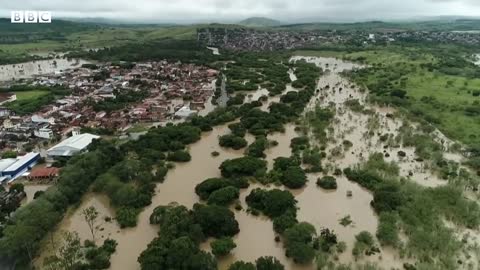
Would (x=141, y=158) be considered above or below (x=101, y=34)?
below

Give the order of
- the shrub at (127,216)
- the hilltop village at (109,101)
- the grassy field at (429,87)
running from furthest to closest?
the hilltop village at (109,101), the grassy field at (429,87), the shrub at (127,216)

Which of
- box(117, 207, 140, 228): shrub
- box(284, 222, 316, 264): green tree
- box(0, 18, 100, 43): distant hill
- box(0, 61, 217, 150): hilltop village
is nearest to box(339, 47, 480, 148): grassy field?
box(284, 222, 316, 264): green tree

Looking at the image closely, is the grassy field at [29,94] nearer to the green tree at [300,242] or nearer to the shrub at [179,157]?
the shrub at [179,157]

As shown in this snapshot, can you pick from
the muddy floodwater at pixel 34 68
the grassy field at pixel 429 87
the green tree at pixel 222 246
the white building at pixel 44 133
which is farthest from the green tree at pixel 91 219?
the muddy floodwater at pixel 34 68

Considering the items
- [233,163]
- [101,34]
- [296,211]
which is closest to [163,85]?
[233,163]

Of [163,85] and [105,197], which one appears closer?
[105,197]

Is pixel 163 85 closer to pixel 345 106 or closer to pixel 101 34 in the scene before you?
pixel 345 106
